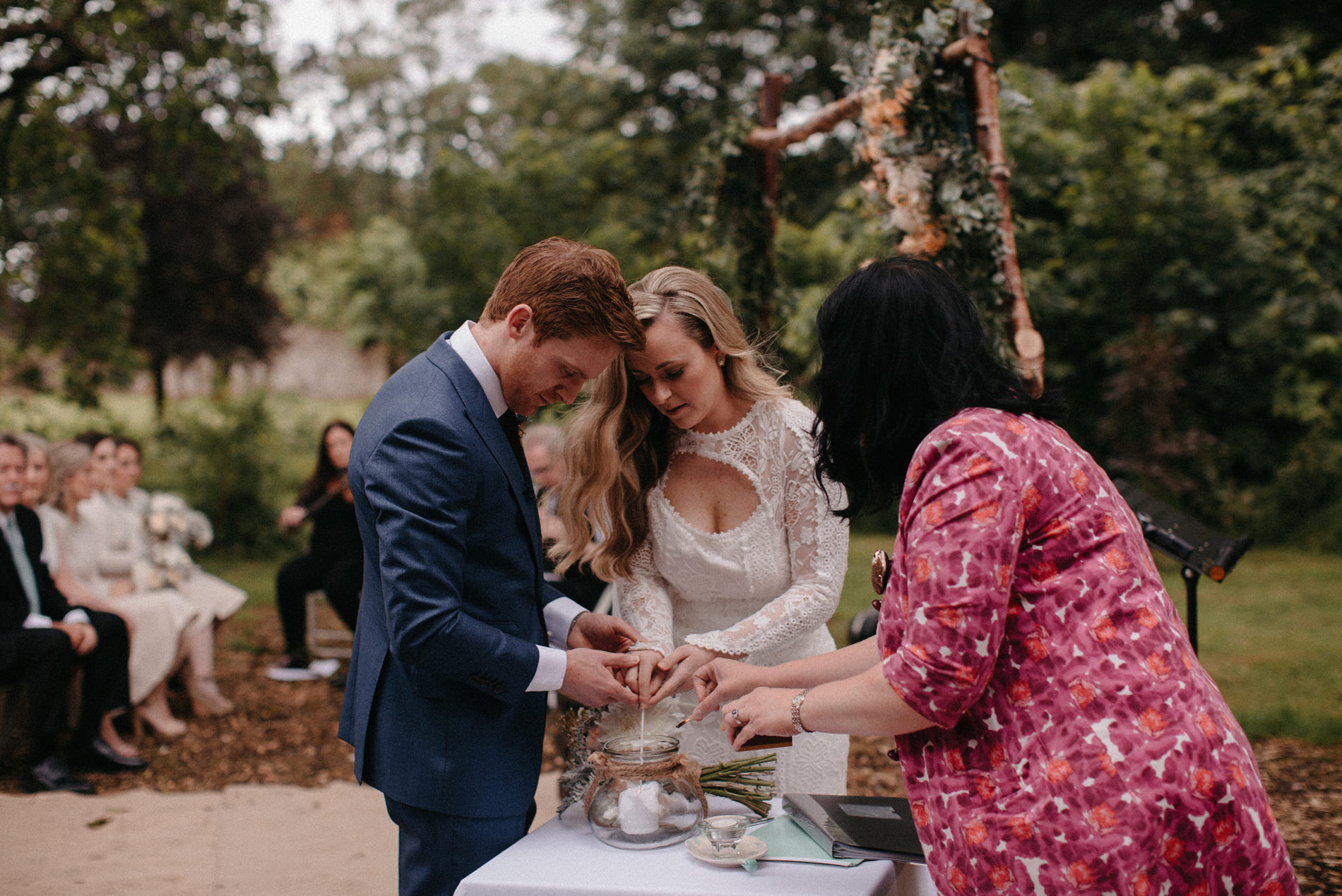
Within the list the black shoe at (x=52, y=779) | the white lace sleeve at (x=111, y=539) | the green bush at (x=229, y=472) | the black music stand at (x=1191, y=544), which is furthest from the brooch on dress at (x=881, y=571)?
the green bush at (x=229, y=472)

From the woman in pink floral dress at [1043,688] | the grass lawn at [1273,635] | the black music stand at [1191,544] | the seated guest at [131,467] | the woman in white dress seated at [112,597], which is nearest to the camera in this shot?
the woman in pink floral dress at [1043,688]

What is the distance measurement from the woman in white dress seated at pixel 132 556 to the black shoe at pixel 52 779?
1.25 m

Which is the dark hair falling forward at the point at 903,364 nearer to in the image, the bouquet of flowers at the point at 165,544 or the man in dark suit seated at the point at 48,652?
the man in dark suit seated at the point at 48,652

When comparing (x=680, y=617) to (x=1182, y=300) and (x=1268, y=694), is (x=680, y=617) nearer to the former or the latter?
(x=1268, y=694)

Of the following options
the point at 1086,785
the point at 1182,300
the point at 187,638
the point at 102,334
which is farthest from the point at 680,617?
the point at 1182,300

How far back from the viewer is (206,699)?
6516 mm

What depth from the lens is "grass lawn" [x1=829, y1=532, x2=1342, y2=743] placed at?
19.0 feet

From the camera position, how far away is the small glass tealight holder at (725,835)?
184 centimetres

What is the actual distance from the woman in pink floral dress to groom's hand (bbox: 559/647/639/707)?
66 cm

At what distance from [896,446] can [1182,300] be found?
40.8ft

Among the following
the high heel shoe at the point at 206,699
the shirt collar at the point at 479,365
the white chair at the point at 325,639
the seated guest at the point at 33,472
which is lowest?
the white chair at the point at 325,639

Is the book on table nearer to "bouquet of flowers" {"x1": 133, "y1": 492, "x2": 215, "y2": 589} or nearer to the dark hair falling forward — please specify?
the dark hair falling forward

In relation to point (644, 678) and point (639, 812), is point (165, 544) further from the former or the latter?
point (639, 812)

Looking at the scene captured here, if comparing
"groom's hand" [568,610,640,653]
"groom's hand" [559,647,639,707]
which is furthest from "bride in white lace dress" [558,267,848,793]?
"groom's hand" [559,647,639,707]
